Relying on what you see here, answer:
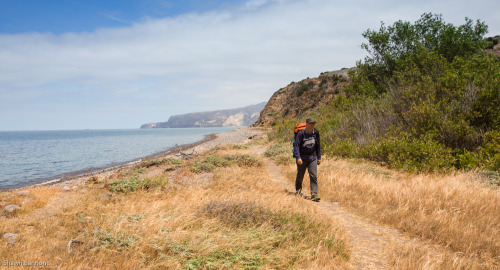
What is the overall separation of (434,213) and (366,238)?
6.27 ft

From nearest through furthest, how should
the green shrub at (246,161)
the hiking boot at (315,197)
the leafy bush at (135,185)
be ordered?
the hiking boot at (315,197) → the leafy bush at (135,185) → the green shrub at (246,161)

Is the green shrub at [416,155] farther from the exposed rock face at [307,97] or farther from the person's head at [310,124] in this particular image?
the exposed rock face at [307,97]

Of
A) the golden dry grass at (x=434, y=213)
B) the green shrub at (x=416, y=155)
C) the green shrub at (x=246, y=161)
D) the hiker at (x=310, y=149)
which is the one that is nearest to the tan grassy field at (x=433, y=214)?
the golden dry grass at (x=434, y=213)

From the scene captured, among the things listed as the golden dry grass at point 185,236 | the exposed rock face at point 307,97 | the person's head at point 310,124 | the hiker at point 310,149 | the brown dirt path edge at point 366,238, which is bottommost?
the brown dirt path edge at point 366,238

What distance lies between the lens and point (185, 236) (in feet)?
13.6

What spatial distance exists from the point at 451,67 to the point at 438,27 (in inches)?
415

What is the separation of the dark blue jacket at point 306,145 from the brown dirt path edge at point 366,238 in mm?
1627

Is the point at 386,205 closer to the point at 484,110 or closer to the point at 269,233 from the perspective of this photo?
the point at 269,233

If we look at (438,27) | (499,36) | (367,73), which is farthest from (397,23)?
(499,36)

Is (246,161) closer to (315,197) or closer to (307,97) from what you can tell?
(315,197)

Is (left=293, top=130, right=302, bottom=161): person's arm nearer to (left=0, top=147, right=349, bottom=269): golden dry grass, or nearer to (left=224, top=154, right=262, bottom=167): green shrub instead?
(left=0, top=147, right=349, bottom=269): golden dry grass

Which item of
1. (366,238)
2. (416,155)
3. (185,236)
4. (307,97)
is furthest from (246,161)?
(307,97)

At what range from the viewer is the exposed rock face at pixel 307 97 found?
5262 cm

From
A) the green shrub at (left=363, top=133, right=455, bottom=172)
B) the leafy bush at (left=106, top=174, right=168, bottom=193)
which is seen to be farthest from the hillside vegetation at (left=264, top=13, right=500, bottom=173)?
the leafy bush at (left=106, top=174, right=168, bottom=193)
